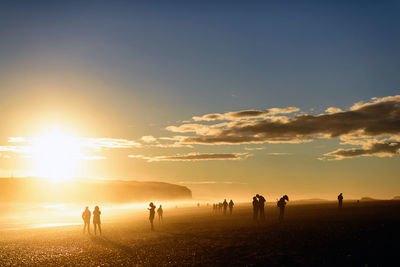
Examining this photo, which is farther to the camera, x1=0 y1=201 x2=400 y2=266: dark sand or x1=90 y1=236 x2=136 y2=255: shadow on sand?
x1=90 y1=236 x2=136 y2=255: shadow on sand

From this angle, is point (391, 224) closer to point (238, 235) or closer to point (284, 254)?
point (238, 235)

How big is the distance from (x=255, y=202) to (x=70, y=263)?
2242cm

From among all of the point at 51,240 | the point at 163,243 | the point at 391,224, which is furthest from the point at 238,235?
the point at 51,240

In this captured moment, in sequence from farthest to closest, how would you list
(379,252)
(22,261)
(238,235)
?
(238,235)
(22,261)
(379,252)

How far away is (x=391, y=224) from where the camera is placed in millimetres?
29938

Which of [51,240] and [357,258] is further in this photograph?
[51,240]

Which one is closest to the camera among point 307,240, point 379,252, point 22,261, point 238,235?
point 379,252

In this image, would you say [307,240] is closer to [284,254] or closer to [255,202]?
[284,254]

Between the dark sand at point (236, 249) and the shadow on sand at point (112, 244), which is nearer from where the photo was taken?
the dark sand at point (236, 249)

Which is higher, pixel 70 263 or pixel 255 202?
Answer: pixel 255 202

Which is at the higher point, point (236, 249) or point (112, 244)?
point (236, 249)

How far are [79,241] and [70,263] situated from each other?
9.97m

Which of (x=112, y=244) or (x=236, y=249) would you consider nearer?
(x=236, y=249)

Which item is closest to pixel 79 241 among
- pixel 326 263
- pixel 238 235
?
pixel 238 235
